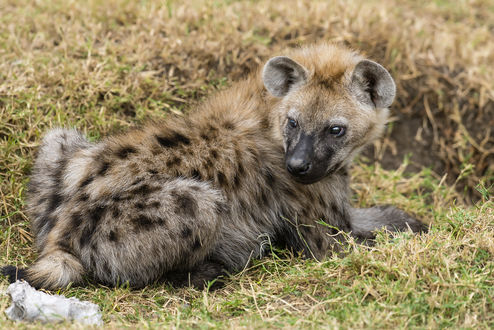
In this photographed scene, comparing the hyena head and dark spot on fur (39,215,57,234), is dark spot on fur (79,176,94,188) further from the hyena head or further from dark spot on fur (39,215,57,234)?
Result: the hyena head

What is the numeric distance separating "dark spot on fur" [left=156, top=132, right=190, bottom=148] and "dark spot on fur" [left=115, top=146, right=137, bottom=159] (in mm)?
165

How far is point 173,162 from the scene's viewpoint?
353cm

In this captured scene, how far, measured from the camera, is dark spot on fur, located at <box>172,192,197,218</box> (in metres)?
3.30

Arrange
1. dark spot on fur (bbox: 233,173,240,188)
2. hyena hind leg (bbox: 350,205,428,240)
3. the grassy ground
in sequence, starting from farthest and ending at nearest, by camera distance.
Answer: hyena hind leg (bbox: 350,205,428,240) < dark spot on fur (bbox: 233,173,240,188) < the grassy ground

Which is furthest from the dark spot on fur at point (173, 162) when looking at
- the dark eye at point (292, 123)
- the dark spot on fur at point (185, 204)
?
the dark eye at point (292, 123)

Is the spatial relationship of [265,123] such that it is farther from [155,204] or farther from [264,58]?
[264,58]

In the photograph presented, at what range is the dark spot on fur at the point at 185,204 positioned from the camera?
10.8 feet

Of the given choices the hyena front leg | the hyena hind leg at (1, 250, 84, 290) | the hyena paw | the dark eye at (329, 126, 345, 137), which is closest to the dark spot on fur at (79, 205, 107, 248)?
the hyena front leg

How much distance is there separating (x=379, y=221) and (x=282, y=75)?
1.25 meters

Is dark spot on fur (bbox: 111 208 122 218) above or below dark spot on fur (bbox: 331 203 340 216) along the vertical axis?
above

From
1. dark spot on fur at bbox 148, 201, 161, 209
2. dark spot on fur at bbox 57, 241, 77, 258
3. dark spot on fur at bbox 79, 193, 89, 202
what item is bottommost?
dark spot on fur at bbox 57, 241, 77, 258

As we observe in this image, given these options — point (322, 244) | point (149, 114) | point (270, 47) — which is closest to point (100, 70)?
point (149, 114)

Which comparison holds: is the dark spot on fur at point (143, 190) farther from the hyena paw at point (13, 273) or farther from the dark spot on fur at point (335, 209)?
the dark spot on fur at point (335, 209)

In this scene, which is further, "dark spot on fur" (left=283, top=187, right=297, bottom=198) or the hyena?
"dark spot on fur" (left=283, top=187, right=297, bottom=198)
